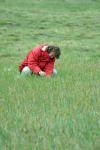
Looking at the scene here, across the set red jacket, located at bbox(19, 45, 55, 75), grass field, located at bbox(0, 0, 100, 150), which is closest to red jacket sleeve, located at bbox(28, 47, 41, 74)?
red jacket, located at bbox(19, 45, 55, 75)

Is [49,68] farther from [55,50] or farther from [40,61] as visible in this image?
[55,50]

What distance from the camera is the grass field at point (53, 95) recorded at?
6184mm

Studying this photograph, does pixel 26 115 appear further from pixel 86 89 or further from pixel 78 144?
pixel 86 89

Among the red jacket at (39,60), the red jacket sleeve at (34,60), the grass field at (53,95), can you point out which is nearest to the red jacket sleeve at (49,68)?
the red jacket at (39,60)

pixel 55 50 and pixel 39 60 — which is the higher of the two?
pixel 55 50

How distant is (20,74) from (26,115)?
19.8 feet

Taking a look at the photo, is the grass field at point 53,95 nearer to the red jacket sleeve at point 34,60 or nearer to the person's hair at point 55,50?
the red jacket sleeve at point 34,60

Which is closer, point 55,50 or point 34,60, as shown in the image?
point 55,50

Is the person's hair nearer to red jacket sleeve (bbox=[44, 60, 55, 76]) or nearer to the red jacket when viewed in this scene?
the red jacket

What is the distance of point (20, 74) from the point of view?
1362 cm

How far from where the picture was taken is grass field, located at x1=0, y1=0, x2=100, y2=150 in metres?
6.18

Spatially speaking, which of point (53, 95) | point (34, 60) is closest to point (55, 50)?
point (34, 60)

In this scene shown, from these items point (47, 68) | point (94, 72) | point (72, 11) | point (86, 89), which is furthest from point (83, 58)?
point (72, 11)

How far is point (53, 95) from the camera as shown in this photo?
32.4 ft
